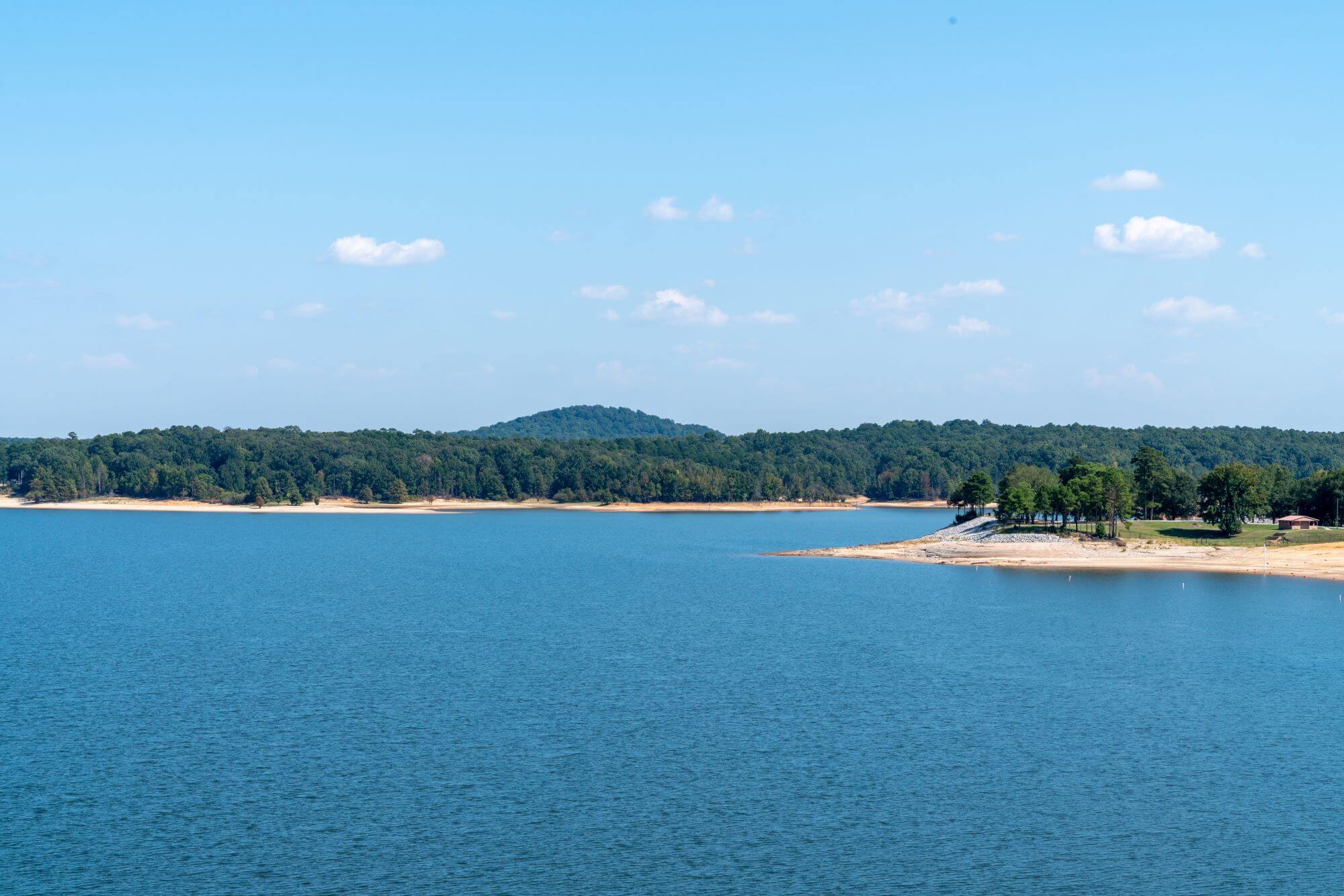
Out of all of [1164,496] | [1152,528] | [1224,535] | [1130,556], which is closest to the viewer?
[1130,556]

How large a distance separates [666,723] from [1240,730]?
87.2ft

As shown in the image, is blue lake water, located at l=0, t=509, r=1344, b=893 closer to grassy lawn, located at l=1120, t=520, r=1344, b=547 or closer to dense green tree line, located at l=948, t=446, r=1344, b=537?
grassy lawn, located at l=1120, t=520, r=1344, b=547

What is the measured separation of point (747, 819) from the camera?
43781 mm

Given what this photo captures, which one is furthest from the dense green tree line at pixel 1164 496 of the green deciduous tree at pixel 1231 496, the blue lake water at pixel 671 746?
the blue lake water at pixel 671 746

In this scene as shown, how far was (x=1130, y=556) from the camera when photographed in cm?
13388

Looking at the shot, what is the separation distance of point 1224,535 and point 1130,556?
16.8 metres

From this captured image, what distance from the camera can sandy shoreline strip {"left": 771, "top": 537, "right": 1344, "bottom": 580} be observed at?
125375 millimetres

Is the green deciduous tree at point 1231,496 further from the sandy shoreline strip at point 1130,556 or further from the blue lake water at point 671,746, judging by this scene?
the blue lake water at point 671,746

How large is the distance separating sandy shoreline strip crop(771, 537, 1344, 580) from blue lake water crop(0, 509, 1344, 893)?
26400 millimetres

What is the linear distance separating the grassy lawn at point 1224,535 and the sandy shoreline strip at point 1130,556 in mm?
2769

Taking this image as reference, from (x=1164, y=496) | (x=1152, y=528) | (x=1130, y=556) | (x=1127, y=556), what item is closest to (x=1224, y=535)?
(x=1152, y=528)

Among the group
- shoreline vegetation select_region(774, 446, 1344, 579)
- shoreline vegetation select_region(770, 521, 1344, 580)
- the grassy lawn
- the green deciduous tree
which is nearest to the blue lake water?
shoreline vegetation select_region(770, 521, 1344, 580)

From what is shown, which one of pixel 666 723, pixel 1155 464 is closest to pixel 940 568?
pixel 1155 464

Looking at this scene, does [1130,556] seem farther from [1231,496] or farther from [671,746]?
[671,746]
